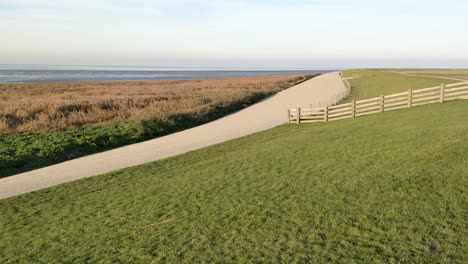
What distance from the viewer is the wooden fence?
66.1 ft

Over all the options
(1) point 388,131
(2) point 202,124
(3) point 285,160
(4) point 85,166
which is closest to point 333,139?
(1) point 388,131

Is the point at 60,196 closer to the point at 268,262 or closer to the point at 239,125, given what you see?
the point at 268,262

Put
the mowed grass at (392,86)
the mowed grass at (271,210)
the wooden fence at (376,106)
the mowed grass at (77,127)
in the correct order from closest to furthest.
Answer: the mowed grass at (271,210) < the mowed grass at (77,127) < the wooden fence at (376,106) < the mowed grass at (392,86)

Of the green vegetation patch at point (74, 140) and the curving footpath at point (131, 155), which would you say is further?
the green vegetation patch at point (74, 140)

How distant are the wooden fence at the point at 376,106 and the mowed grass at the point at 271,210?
7.47m

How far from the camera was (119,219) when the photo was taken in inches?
325

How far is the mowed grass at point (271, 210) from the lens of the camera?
6.07 meters

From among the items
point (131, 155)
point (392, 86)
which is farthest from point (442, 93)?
point (392, 86)

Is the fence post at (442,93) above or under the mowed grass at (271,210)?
above

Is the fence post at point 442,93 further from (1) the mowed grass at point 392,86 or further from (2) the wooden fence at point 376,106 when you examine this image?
(1) the mowed grass at point 392,86

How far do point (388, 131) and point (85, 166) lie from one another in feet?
36.1

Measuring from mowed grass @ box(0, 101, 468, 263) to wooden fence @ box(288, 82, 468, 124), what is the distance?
7.47 m

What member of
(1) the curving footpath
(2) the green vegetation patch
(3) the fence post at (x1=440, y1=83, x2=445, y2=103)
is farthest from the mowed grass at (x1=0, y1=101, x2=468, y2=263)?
(3) the fence post at (x1=440, y1=83, x2=445, y2=103)

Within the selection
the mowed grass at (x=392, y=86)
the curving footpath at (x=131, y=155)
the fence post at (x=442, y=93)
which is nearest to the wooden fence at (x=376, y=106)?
the fence post at (x=442, y=93)
